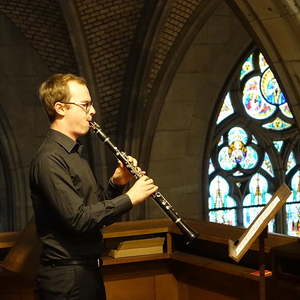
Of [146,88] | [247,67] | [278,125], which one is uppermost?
[247,67]

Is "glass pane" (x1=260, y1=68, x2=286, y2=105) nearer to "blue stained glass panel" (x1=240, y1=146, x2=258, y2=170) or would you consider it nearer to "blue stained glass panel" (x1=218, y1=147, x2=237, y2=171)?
"blue stained glass panel" (x1=240, y1=146, x2=258, y2=170)

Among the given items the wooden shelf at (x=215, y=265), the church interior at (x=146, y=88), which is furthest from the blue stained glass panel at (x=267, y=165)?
the wooden shelf at (x=215, y=265)

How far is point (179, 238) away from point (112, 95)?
380 centimetres

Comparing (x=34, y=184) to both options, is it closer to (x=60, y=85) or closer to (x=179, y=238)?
(x=60, y=85)

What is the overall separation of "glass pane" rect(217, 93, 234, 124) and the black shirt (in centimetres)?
760

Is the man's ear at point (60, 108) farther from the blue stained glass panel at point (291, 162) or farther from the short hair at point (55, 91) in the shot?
the blue stained glass panel at point (291, 162)

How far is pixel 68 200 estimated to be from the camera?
9.91 ft

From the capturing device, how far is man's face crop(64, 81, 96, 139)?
3170 mm

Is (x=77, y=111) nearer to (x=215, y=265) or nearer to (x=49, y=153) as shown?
(x=49, y=153)

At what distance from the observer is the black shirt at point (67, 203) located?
302 cm

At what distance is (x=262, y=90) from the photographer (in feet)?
36.4

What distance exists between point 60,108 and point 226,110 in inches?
307

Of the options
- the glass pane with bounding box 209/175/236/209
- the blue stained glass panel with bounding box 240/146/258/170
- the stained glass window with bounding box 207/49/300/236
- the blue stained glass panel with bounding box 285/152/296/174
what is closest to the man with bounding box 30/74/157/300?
the stained glass window with bounding box 207/49/300/236

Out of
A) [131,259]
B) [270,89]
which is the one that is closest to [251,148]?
[270,89]
